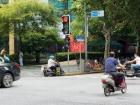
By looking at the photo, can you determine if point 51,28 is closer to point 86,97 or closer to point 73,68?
point 73,68

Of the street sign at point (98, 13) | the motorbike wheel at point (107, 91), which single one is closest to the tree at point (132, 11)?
the street sign at point (98, 13)

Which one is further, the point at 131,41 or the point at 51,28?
the point at 131,41

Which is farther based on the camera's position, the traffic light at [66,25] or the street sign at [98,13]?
the traffic light at [66,25]

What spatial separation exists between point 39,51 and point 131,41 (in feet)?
34.9

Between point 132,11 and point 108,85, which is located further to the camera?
point 132,11

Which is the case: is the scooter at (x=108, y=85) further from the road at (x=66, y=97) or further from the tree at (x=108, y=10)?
the tree at (x=108, y=10)

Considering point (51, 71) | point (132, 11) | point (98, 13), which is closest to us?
point (51, 71)

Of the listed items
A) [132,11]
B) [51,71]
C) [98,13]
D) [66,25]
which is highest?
[132,11]

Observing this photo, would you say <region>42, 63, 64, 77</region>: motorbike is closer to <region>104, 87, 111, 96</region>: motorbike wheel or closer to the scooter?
the scooter

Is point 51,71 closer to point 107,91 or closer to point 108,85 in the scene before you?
point 108,85

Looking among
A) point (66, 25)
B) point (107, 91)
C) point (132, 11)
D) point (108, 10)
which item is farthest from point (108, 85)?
point (132, 11)

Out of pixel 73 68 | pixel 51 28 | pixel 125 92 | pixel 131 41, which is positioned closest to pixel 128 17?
pixel 73 68

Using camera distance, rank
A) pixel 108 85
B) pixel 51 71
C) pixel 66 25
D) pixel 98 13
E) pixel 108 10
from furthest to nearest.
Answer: pixel 108 10 < pixel 66 25 < pixel 98 13 < pixel 51 71 < pixel 108 85

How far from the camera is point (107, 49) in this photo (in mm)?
39875
